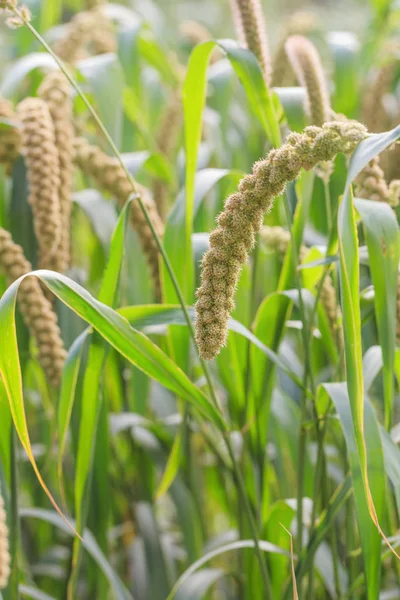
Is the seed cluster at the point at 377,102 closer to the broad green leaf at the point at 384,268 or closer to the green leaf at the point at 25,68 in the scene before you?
the green leaf at the point at 25,68

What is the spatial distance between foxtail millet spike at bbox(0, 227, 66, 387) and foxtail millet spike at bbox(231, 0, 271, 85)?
31 cm

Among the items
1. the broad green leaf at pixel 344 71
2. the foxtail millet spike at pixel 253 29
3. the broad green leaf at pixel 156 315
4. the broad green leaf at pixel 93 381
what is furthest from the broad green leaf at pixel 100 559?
the broad green leaf at pixel 344 71

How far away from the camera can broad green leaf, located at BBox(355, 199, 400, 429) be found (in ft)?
2.09

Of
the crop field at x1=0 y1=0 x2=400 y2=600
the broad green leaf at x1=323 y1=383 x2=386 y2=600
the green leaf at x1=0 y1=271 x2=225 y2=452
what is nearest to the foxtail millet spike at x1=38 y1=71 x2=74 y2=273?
the crop field at x1=0 y1=0 x2=400 y2=600

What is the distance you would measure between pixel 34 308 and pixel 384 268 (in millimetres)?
359

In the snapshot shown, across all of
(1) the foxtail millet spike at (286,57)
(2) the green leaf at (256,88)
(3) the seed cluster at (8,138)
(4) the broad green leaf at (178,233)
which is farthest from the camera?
(1) the foxtail millet spike at (286,57)

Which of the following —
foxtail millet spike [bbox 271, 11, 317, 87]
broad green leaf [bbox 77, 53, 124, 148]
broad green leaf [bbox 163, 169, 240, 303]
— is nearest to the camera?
broad green leaf [bbox 163, 169, 240, 303]

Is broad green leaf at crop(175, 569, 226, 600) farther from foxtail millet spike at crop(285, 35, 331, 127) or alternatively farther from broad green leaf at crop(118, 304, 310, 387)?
foxtail millet spike at crop(285, 35, 331, 127)

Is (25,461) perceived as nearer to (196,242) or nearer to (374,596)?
(196,242)

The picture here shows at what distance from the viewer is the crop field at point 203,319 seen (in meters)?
0.61

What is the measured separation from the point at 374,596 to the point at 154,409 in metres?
0.69

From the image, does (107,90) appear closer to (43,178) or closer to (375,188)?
(43,178)

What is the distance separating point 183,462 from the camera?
1.21 m

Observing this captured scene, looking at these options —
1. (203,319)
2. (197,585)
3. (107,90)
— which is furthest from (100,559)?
(107,90)
